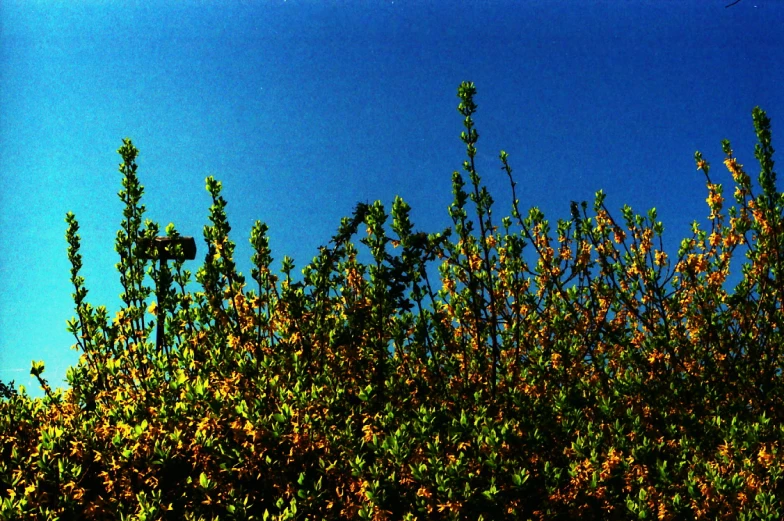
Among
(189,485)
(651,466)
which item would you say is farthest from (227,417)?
(651,466)

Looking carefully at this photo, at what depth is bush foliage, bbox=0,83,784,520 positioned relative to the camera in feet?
10.7

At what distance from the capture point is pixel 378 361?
4379 mm

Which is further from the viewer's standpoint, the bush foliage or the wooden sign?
the wooden sign

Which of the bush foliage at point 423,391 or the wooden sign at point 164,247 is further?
the wooden sign at point 164,247

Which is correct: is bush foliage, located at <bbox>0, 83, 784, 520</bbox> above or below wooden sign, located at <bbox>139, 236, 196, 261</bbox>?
below

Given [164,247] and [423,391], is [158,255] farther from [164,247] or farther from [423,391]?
[423,391]

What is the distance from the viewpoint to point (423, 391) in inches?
173

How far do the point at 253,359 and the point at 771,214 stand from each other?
442 cm

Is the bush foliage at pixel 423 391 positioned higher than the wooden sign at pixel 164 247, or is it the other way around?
the wooden sign at pixel 164 247

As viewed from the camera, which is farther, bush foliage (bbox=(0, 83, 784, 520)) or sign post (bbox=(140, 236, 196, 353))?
sign post (bbox=(140, 236, 196, 353))

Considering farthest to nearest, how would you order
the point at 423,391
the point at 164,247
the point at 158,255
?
the point at 164,247 → the point at 158,255 → the point at 423,391

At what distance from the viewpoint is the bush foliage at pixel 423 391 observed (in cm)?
325

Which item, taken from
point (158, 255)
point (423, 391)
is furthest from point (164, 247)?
point (423, 391)

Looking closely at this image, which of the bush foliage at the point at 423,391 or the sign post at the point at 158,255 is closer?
the bush foliage at the point at 423,391
